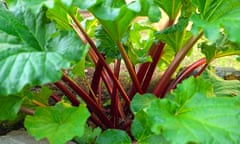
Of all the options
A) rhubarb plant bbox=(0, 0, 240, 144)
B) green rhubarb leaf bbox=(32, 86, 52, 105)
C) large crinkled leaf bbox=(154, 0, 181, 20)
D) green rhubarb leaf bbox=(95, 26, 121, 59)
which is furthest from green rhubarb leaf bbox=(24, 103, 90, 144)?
large crinkled leaf bbox=(154, 0, 181, 20)

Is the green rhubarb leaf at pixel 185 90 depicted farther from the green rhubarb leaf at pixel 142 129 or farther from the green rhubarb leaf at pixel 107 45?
the green rhubarb leaf at pixel 107 45

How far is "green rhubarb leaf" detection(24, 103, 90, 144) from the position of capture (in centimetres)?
113

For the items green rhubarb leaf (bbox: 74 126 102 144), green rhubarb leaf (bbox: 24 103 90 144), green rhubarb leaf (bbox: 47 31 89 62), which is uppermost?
green rhubarb leaf (bbox: 47 31 89 62)

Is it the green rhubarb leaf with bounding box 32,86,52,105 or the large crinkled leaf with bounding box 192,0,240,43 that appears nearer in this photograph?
the large crinkled leaf with bounding box 192,0,240,43

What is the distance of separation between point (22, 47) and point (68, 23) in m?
0.31

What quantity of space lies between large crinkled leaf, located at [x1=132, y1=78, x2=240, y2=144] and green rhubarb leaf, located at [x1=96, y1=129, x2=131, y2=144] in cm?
10

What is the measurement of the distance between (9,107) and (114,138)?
32 cm

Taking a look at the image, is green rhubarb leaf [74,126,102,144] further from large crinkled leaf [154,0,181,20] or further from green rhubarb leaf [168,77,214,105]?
large crinkled leaf [154,0,181,20]

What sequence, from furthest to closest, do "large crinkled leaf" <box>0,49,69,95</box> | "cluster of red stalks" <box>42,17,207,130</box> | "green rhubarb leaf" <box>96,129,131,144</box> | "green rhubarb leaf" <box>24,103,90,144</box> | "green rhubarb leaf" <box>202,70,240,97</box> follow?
"green rhubarb leaf" <box>202,70,240,97</box> → "cluster of red stalks" <box>42,17,207,130</box> → "green rhubarb leaf" <box>96,129,131,144</box> → "green rhubarb leaf" <box>24,103,90,144</box> → "large crinkled leaf" <box>0,49,69,95</box>

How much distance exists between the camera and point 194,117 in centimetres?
110

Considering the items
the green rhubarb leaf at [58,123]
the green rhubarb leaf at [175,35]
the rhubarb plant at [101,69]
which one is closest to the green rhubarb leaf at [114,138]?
the rhubarb plant at [101,69]

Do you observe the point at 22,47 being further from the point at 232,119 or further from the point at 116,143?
the point at 232,119

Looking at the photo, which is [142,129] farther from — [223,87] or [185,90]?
[223,87]

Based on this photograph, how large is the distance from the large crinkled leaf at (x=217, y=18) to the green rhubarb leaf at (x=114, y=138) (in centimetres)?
37
